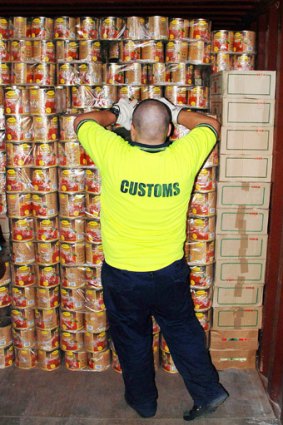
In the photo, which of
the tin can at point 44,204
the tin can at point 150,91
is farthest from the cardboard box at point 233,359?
the tin can at point 150,91

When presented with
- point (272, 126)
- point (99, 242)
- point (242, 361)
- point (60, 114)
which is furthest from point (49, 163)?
point (242, 361)

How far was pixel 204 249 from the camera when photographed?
150 inches

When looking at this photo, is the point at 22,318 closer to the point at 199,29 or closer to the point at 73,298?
the point at 73,298

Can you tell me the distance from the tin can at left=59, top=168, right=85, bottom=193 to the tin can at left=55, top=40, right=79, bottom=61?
88 centimetres

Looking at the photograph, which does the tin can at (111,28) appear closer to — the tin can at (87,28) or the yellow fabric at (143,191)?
the tin can at (87,28)

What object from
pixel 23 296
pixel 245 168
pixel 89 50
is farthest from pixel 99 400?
pixel 89 50

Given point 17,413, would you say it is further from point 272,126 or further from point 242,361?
point 272,126

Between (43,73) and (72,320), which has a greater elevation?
(43,73)

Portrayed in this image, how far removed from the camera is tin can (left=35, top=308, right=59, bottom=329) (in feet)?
13.1

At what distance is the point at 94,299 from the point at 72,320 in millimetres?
285

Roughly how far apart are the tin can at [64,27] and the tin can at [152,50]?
22.5 inches

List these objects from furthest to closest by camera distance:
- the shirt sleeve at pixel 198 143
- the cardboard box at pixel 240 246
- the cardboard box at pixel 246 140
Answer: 1. the cardboard box at pixel 240 246
2. the cardboard box at pixel 246 140
3. the shirt sleeve at pixel 198 143

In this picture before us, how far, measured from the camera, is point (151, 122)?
273 centimetres

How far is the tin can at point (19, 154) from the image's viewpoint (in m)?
3.67
